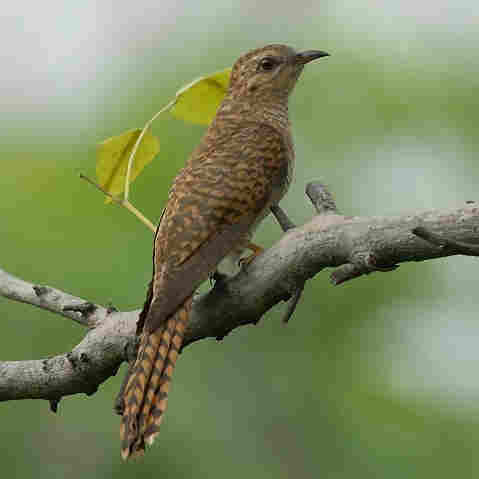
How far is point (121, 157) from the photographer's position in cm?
305

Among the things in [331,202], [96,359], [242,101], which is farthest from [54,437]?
[331,202]

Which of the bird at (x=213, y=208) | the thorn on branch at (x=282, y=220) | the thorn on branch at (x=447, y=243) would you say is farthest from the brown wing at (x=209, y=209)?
the thorn on branch at (x=447, y=243)

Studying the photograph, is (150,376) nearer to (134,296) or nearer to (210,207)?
(210,207)

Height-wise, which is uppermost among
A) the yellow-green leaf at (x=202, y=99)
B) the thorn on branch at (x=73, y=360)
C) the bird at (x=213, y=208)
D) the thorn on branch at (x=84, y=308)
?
the yellow-green leaf at (x=202, y=99)

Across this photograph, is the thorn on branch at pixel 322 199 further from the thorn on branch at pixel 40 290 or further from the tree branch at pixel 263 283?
the thorn on branch at pixel 40 290

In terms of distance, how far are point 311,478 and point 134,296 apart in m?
1.81

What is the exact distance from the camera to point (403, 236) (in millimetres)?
2236

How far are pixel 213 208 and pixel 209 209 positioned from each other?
0.05 ft

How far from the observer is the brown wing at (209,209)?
8.86 feet

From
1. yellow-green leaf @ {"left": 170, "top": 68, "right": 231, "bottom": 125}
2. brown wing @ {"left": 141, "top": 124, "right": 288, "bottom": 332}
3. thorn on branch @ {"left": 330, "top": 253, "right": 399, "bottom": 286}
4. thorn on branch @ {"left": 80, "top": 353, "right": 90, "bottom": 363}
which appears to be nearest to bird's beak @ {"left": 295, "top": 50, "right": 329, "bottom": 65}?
brown wing @ {"left": 141, "top": 124, "right": 288, "bottom": 332}

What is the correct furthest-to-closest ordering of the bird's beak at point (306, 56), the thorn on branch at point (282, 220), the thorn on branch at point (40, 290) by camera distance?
the bird's beak at point (306, 56) < the thorn on branch at point (40, 290) < the thorn on branch at point (282, 220)

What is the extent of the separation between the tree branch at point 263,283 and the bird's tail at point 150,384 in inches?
5.7

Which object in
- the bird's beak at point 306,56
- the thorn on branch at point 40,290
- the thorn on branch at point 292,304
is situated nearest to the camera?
the thorn on branch at point 292,304

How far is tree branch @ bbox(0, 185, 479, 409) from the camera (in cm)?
220
